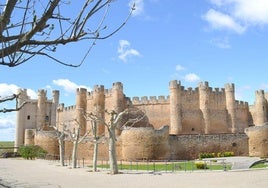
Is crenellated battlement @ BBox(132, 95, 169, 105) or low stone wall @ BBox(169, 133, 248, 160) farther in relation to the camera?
crenellated battlement @ BBox(132, 95, 169, 105)

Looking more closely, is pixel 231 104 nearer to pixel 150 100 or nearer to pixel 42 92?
pixel 150 100

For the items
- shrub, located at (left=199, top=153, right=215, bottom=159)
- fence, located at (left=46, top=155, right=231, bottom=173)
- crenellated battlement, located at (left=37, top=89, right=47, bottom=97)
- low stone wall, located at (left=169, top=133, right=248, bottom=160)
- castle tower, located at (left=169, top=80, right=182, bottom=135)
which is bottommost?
fence, located at (left=46, top=155, right=231, bottom=173)

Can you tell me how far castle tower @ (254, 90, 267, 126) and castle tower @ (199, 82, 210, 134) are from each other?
7.63 metres

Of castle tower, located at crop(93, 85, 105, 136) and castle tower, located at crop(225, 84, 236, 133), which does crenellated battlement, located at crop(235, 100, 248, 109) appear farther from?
castle tower, located at crop(93, 85, 105, 136)

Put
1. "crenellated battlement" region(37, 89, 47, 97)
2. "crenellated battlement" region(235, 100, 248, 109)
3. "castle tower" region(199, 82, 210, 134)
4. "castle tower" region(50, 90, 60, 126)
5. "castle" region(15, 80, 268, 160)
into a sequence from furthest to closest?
"castle tower" region(50, 90, 60, 126), "crenellated battlement" region(37, 89, 47, 97), "crenellated battlement" region(235, 100, 248, 109), "castle tower" region(199, 82, 210, 134), "castle" region(15, 80, 268, 160)

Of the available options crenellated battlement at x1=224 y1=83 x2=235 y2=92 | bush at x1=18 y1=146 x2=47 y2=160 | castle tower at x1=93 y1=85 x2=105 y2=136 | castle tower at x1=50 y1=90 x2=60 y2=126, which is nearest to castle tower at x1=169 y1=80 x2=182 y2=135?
crenellated battlement at x1=224 y1=83 x2=235 y2=92

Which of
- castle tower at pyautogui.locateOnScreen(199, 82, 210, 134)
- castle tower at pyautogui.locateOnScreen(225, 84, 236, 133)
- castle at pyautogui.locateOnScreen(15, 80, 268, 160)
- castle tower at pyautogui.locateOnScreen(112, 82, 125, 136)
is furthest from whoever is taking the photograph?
castle tower at pyautogui.locateOnScreen(225, 84, 236, 133)

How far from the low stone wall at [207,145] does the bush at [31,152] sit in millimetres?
16215

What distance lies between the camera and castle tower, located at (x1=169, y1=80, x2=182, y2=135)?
157 ft

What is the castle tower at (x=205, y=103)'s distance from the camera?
160 feet

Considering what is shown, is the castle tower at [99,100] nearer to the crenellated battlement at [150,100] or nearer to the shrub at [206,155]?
the crenellated battlement at [150,100]

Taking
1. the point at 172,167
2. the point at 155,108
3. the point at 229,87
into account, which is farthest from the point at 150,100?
the point at 172,167

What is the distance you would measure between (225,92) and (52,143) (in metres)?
23.8

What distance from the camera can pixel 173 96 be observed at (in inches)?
1922
